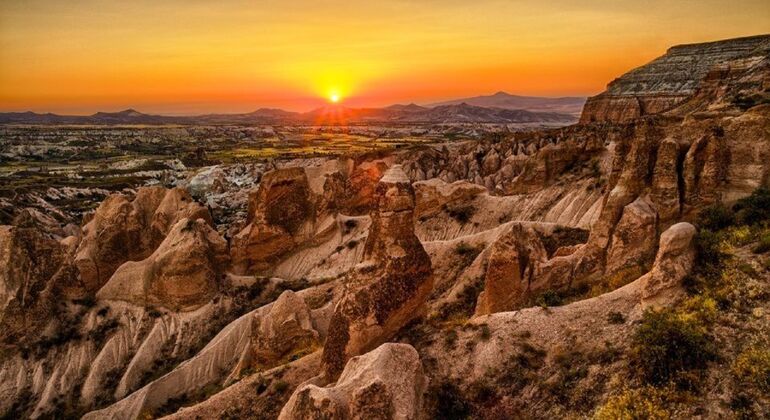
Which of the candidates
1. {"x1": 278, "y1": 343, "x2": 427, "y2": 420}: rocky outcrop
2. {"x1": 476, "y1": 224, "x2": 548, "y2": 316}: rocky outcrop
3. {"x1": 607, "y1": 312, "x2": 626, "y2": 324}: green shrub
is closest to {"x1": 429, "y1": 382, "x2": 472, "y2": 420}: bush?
{"x1": 278, "y1": 343, "x2": 427, "y2": 420}: rocky outcrop

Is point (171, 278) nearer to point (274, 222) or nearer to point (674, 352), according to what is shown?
point (274, 222)

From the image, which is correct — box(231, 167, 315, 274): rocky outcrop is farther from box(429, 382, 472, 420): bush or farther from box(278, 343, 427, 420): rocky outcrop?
box(429, 382, 472, 420): bush

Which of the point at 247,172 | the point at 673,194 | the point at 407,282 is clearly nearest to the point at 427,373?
the point at 407,282

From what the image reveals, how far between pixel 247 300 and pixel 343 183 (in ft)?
68.2

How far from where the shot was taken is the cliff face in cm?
9181

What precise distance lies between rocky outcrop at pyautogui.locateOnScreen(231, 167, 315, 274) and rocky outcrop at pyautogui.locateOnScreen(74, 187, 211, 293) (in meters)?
5.27

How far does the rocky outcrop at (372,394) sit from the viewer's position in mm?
11508

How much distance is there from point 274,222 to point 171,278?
42.4ft

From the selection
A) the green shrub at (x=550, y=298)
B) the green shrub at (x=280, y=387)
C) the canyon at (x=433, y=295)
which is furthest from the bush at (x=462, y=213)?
the green shrub at (x=280, y=387)

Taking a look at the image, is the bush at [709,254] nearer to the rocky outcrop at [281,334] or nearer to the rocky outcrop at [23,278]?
the rocky outcrop at [281,334]

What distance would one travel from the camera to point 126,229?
40.7m

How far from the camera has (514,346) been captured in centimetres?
1417

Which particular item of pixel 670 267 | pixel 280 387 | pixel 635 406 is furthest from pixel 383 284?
pixel 670 267

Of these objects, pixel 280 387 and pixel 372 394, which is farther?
pixel 280 387
